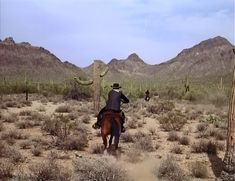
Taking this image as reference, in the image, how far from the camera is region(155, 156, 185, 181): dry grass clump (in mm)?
11320

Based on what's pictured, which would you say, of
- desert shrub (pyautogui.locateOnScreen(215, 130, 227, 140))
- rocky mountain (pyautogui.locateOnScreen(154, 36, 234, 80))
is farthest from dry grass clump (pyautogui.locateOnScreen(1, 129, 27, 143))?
rocky mountain (pyautogui.locateOnScreen(154, 36, 234, 80))

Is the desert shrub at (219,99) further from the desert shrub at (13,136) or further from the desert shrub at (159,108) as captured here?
the desert shrub at (13,136)

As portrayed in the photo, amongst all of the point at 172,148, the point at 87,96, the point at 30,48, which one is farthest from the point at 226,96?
the point at 30,48

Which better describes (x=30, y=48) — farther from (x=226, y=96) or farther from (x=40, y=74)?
(x=226, y=96)

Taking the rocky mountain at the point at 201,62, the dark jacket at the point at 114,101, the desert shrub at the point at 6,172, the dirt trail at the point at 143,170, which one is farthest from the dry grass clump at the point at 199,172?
the rocky mountain at the point at 201,62

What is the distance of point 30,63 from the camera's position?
116 metres

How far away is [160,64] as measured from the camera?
166 m

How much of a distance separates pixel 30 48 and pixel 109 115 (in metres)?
117

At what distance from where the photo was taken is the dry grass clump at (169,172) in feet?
37.1

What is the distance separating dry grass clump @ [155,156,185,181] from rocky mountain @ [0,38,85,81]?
92.6 meters

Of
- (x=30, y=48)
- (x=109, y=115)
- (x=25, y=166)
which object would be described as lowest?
(x=25, y=166)

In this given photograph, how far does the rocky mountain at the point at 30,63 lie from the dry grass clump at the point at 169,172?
92557mm

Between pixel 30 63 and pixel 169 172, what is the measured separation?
107 m

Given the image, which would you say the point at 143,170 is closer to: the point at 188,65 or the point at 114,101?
the point at 114,101
